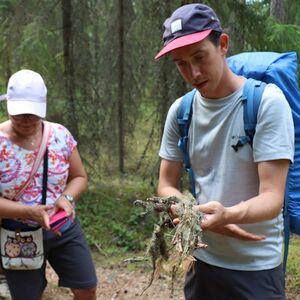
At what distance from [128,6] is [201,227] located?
321 inches

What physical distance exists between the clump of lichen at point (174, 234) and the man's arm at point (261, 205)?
5cm

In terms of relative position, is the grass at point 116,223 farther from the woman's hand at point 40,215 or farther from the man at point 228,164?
the man at point 228,164

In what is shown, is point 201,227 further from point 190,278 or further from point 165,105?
point 165,105

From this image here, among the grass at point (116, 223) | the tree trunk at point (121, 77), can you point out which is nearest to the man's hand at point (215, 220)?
the grass at point (116, 223)

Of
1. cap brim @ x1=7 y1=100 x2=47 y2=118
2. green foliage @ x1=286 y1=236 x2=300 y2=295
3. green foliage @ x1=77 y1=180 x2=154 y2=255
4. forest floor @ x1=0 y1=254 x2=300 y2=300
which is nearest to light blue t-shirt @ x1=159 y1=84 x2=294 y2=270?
cap brim @ x1=7 y1=100 x2=47 y2=118

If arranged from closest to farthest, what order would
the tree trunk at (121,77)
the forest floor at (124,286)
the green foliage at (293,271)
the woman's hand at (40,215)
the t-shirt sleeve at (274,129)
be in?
the t-shirt sleeve at (274,129)
the woman's hand at (40,215)
the green foliage at (293,271)
the forest floor at (124,286)
the tree trunk at (121,77)

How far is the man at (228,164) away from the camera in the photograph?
6.26ft

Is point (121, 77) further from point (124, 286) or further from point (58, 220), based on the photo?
point (58, 220)

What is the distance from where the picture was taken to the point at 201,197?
2240 mm

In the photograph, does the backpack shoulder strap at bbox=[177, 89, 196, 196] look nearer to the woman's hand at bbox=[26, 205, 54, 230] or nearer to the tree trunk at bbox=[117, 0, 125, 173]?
the woman's hand at bbox=[26, 205, 54, 230]

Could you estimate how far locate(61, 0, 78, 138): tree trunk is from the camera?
299 inches

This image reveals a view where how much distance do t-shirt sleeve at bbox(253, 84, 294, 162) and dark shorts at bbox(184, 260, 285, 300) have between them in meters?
0.56

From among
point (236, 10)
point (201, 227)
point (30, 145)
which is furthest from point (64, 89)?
point (201, 227)

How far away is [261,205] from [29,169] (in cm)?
175
